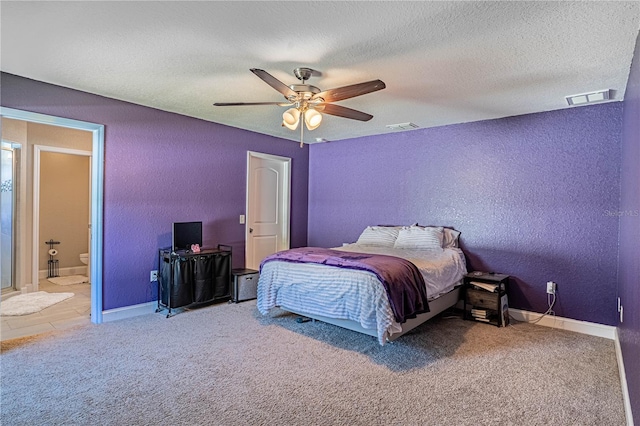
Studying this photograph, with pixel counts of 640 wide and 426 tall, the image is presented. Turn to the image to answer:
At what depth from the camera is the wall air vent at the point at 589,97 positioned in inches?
126

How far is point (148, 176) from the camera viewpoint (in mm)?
4027

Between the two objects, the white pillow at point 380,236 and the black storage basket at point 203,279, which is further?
the white pillow at point 380,236

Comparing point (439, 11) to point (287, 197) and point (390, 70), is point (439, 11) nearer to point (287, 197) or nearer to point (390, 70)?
point (390, 70)

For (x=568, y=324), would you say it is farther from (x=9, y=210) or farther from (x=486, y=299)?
(x=9, y=210)

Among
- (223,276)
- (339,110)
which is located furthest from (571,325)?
(223,276)

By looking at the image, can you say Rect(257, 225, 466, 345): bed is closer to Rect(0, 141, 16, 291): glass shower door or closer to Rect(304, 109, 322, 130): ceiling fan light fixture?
Rect(304, 109, 322, 130): ceiling fan light fixture

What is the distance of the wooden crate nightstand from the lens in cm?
369

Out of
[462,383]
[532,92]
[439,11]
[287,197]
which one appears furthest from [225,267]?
[532,92]

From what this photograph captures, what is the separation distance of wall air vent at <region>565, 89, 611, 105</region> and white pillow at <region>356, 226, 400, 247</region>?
7.84ft

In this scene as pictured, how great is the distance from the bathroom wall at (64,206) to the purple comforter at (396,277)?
4.97m

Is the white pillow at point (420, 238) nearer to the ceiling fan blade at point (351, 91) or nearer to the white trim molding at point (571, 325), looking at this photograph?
Answer: the white trim molding at point (571, 325)

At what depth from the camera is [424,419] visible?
6.72ft

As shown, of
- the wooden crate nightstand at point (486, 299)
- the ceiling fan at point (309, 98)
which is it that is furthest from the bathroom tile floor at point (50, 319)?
the wooden crate nightstand at point (486, 299)

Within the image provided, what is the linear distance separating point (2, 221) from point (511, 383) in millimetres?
6156
